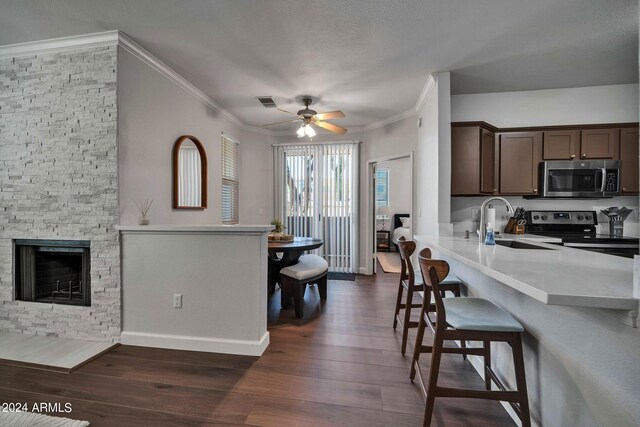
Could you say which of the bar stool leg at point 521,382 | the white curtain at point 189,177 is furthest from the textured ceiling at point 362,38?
the bar stool leg at point 521,382

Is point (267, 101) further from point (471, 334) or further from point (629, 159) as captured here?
point (629, 159)

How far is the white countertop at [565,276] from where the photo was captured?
801mm

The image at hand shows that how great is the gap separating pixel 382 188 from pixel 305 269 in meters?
5.80

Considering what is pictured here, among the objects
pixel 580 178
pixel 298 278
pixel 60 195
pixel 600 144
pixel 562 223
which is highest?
pixel 600 144

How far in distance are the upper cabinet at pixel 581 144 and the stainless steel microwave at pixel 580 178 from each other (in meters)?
0.12

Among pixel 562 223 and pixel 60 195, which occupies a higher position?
pixel 60 195

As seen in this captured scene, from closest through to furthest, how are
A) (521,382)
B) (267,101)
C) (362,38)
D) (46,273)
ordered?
(521,382) → (362,38) → (46,273) → (267,101)

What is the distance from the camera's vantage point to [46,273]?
255 cm

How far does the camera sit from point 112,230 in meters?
2.32

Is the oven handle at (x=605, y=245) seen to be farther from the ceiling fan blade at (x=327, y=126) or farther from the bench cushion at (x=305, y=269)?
the ceiling fan blade at (x=327, y=126)

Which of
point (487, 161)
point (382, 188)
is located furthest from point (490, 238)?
point (382, 188)

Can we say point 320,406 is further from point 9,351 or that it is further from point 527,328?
point 9,351

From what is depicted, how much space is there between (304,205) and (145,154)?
2923 mm

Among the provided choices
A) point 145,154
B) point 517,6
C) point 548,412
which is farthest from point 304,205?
point 548,412
